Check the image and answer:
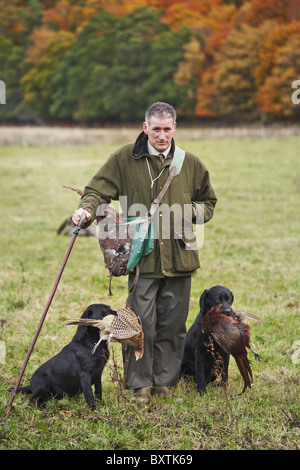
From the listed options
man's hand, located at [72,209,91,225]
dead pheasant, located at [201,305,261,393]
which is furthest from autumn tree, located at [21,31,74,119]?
dead pheasant, located at [201,305,261,393]

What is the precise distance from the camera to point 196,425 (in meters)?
4.01

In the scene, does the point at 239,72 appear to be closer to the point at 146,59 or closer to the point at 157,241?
the point at 146,59

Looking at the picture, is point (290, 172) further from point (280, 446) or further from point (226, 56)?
point (226, 56)

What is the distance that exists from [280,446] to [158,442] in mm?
832

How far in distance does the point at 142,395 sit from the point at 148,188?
170 cm

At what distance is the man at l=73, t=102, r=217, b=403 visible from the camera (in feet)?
14.4

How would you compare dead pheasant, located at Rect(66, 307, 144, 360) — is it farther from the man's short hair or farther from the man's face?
the man's short hair

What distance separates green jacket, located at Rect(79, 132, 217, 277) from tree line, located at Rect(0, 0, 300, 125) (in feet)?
124

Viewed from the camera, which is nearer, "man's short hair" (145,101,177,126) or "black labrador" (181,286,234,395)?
"man's short hair" (145,101,177,126)

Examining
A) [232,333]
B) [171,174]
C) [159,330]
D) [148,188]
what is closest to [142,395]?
[159,330]

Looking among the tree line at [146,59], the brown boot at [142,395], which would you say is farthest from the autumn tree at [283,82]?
the brown boot at [142,395]

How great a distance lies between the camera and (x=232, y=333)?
4109 millimetres

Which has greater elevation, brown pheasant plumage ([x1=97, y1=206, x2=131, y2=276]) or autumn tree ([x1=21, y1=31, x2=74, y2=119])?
autumn tree ([x1=21, y1=31, x2=74, y2=119])

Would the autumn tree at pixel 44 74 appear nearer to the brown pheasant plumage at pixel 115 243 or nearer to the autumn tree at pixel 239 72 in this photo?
the autumn tree at pixel 239 72
